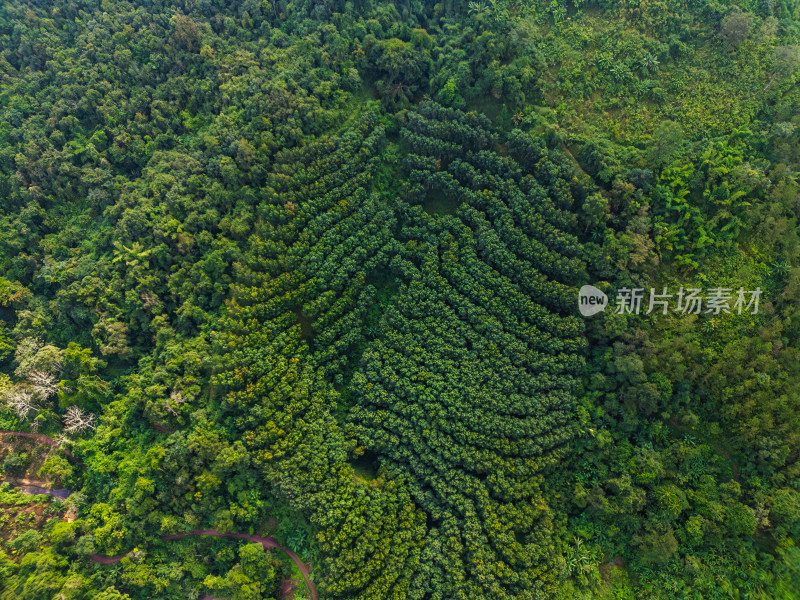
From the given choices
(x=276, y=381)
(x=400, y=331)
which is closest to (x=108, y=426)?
(x=276, y=381)

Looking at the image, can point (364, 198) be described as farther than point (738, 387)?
Yes

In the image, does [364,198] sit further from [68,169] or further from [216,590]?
[216,590]

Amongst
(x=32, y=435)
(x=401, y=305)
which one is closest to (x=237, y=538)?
(x=32, y=435)

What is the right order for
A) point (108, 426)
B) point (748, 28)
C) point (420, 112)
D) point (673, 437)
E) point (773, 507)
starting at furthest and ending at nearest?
point (420, 112), point (748, 28), point (108, 426), point (673, 437), point (773, 507)

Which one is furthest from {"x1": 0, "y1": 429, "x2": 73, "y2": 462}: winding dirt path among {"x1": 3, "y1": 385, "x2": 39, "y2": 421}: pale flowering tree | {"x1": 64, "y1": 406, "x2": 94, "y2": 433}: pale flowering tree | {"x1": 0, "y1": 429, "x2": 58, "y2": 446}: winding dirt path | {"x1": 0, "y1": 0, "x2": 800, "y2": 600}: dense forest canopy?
{"x1": 64, "y1": 406, "x2": 94, "y2": 433}: pale flowering tree

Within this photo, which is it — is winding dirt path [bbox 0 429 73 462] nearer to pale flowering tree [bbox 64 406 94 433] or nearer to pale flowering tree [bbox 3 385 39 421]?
pale flowering tree [bbox 3 385 39 421]

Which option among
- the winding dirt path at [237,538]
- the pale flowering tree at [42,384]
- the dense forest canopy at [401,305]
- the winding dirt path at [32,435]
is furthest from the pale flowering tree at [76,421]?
the winding dirt path at [237,538]
